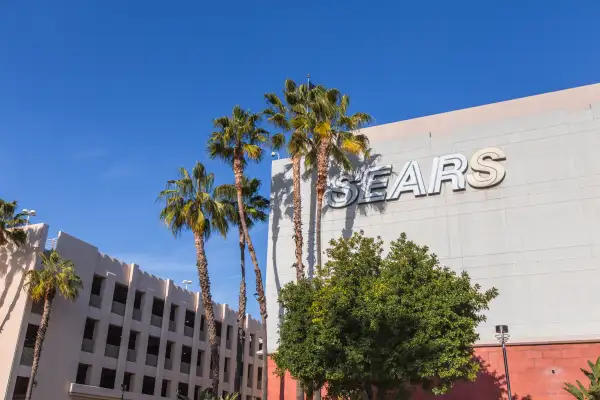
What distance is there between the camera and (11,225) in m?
36.4

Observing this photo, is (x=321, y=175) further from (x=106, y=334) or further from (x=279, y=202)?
(x=106, y=334)

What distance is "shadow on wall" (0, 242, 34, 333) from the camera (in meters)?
35.2

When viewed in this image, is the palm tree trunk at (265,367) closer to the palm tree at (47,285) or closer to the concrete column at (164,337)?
the palm tree at (47,285)

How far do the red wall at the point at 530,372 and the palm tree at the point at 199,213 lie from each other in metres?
13.4

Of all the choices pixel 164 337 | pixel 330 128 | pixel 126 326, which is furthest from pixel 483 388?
pixel 164 337

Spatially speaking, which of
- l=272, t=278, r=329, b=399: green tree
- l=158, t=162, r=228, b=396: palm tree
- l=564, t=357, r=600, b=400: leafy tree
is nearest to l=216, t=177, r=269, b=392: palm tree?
l=158, t=162, r=228, b=396: palm tree

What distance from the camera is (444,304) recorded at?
22.5 m

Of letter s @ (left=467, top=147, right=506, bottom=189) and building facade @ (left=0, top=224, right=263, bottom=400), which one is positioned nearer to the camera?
letter s @ (left=467, top=147, right=506, bottom=189)

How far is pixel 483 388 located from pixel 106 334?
2532 centimetres

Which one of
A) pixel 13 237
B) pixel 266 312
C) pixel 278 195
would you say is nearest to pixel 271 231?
pixel 278 195

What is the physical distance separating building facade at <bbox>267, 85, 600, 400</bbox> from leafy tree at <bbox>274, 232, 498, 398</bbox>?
14.9ft

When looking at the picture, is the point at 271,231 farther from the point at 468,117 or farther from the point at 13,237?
the point at 13,237

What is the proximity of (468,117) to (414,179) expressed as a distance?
4309mm

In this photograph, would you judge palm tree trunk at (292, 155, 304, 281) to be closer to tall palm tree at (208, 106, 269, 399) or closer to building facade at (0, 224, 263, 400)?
tall palm tree at (208, 106, 269, 399)
